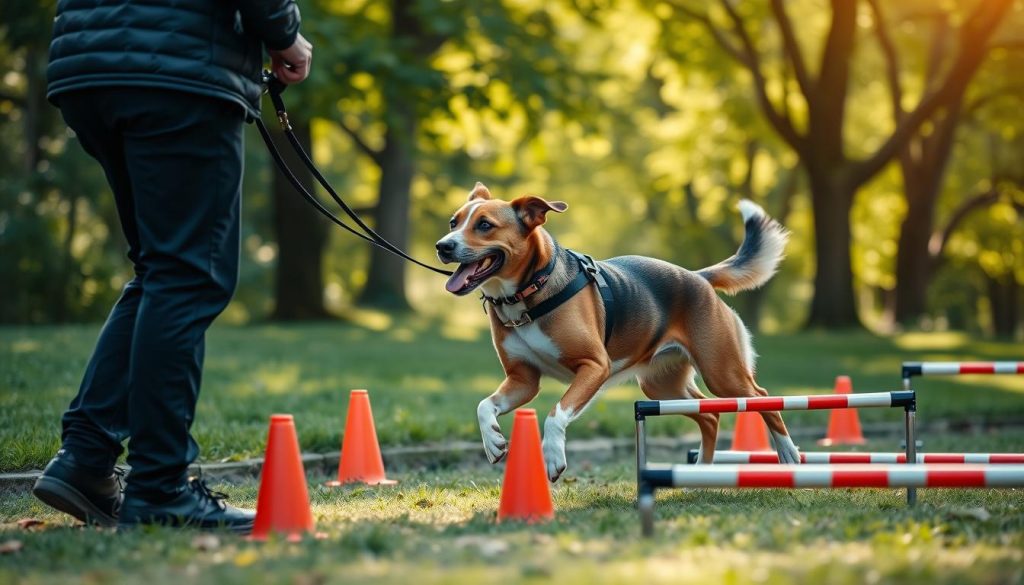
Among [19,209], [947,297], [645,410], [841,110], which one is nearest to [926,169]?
[841,110]

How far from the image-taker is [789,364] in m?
16.1

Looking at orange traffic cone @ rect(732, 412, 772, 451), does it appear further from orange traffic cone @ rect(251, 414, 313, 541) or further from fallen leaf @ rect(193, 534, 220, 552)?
fallen leaf @ rect(193, 534, 220, 552)

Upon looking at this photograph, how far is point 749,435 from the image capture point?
8.36 m

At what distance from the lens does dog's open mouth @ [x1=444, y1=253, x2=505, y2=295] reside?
5.89 metres

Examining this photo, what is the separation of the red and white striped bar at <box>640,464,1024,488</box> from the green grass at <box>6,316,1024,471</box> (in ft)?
12.5

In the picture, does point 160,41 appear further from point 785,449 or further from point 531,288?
point 785,449

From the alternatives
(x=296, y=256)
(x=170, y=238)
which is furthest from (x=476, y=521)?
(x=296, y=256)

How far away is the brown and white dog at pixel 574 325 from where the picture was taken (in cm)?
595

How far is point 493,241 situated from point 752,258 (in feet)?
6.94

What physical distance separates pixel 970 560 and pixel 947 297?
124 ft

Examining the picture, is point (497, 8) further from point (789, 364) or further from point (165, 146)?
point (165, 146)

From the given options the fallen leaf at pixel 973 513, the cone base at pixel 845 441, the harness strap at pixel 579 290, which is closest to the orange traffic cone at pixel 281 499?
the harness strap at pixel 579 290

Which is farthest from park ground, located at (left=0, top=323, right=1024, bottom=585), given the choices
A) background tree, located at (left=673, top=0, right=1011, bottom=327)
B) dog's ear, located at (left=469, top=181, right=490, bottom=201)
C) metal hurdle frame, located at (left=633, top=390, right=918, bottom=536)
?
background tree, located at (left=673, top=0, right=1011, bottom=327)

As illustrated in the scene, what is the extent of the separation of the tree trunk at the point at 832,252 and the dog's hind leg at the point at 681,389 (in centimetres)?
1658
